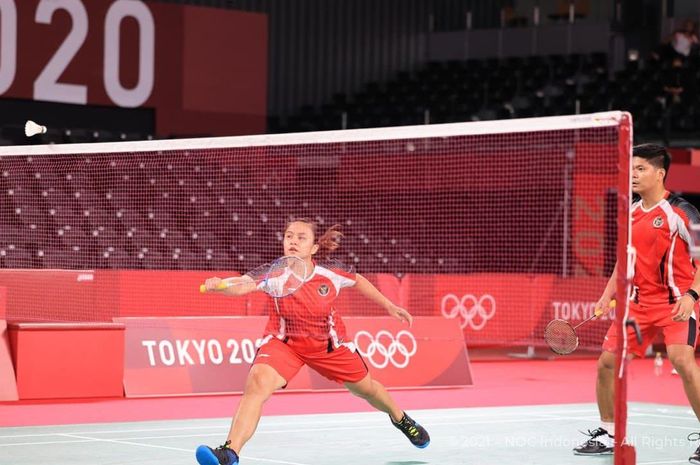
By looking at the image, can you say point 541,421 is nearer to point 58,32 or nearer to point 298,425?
point 298,425

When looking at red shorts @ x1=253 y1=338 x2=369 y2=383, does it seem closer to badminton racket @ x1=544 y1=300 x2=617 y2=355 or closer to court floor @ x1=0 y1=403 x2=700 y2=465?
court floor @ x1=0 y1=403 x2=700 y2=465

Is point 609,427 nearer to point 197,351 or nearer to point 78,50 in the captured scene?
point 197,351

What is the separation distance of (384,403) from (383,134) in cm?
173

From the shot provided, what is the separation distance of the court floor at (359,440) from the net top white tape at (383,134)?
2.10m

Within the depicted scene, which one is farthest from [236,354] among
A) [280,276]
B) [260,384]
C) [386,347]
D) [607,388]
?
[260,384]

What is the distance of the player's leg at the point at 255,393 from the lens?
22.8ft

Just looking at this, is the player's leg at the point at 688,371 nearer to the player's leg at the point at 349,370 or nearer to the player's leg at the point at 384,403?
the player's leg at the point at 384,403

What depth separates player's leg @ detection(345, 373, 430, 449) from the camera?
803cm

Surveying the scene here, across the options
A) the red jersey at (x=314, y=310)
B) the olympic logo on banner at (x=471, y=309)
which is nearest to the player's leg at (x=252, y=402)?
the red jersey at (x=314, y=310)

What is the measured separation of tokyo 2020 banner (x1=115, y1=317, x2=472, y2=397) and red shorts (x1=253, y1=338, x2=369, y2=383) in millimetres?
5324

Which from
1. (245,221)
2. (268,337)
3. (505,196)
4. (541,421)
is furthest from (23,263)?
(268,337)

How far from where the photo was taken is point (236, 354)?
532 inches

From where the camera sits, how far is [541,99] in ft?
86.5

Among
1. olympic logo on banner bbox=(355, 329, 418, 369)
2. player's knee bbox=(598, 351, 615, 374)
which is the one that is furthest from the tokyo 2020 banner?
player's knee bbox=(598, 351, 615, 374)
